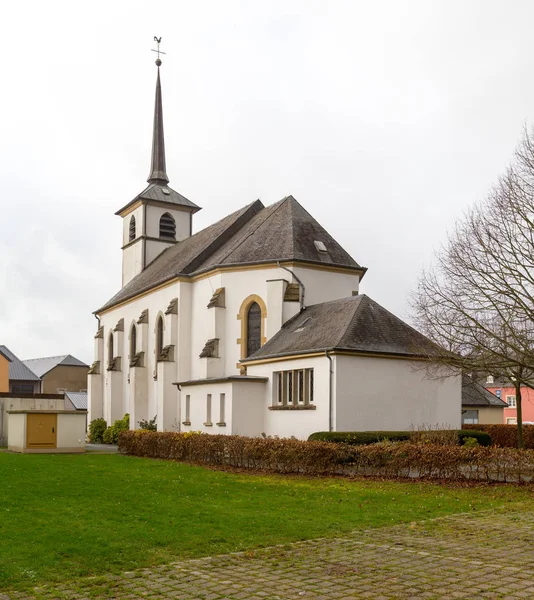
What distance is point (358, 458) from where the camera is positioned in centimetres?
1764

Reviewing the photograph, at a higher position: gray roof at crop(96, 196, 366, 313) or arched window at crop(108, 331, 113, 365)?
gray roof at crop(96, 196, 366, 313)

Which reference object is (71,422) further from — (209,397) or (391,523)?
(391,523)

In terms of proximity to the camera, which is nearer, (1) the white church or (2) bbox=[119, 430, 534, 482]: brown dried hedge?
(2) bbox=[119, 430, 534, 482]: brown dried hedge

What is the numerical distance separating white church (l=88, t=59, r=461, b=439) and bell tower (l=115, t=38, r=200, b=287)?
9cm

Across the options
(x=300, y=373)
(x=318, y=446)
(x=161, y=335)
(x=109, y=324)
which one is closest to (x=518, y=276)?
(x=318, y=446)

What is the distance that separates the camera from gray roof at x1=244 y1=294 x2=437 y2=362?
24.0 meters

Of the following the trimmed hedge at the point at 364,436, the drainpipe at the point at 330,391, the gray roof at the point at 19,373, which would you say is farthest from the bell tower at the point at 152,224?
the gray roof at the point at 19,373

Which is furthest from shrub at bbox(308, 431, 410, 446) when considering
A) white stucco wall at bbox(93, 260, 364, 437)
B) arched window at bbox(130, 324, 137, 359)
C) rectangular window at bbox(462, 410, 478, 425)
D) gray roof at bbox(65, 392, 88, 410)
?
gray roof at bbox(65, 392, 88, 410)

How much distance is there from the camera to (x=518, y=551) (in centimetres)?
860

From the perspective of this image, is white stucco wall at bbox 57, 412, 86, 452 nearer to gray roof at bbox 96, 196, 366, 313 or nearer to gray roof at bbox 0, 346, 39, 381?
gray roof at bbox 96, 196, 366, 313

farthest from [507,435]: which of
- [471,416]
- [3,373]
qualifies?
[3,373]

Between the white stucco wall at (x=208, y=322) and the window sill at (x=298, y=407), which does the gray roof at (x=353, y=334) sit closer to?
the white stucco wall at (x=208, y=322)

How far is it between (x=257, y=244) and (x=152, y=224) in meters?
15.2

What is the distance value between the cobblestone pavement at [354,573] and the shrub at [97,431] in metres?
33.6
